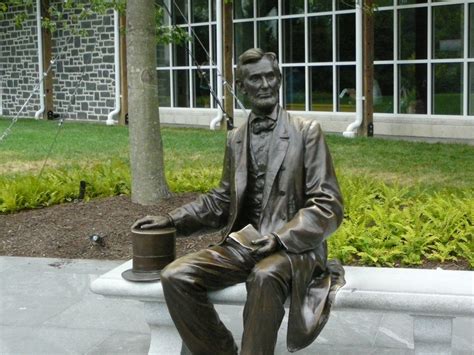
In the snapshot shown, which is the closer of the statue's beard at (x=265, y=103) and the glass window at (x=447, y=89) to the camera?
the statue's beard at (x=265, y=103)

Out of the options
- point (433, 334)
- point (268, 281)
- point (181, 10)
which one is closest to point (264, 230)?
point (268, 281)

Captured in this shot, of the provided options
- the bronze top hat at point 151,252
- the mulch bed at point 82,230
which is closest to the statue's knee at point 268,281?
the bronze top hat at point 151,252

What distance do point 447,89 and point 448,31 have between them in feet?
3.63

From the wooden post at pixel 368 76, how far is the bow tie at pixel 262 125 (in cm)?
1182

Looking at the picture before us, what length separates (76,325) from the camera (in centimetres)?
560

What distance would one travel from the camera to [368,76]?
53.4 ft

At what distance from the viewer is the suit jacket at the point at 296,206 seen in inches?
161

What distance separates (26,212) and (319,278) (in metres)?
5.70

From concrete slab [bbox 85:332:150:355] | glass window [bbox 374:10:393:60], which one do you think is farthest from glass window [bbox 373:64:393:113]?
concrete slab [bbox 85:332:150:355]

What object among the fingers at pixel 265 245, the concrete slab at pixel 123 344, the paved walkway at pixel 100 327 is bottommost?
the concrete slab at pixel 123 344

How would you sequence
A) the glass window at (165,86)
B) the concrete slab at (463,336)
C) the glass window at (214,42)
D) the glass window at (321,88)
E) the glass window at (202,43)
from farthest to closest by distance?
the glass window at (165,86)
the glass window at (202,43)
the glass window at (214,42)
the glass window at (321,88)
the concrete slab at (463,336)

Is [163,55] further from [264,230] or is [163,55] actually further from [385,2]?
[264,230]

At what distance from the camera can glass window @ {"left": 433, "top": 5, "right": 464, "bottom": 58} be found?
51.5 feet

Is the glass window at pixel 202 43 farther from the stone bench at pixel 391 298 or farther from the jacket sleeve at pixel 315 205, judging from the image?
the jacket sleeve at pixel 315 205
